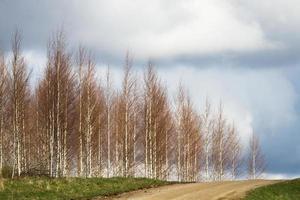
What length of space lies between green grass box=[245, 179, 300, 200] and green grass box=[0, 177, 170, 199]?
6534mm

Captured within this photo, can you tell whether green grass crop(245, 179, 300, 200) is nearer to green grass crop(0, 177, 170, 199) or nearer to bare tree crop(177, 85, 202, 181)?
green grass crop(0, 177, 170, 199)

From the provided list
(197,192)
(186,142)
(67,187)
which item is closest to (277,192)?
(197,192)

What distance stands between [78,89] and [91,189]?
17546mm

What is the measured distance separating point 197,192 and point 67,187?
683cm

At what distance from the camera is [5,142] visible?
54656 millimetres

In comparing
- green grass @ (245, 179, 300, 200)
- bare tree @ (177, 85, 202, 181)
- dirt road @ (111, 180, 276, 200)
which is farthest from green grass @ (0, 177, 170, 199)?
bare tree @ (177, 85, 202, 181)

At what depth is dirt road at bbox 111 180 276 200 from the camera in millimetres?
26152

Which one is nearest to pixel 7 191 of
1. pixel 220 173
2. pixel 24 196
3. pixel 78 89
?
pixel 24 196

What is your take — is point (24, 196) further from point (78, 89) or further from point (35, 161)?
point (35, 161)

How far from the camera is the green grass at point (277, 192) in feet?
89.6

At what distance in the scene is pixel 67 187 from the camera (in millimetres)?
29953

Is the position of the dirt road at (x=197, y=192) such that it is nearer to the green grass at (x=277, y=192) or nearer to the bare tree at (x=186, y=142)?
the green grass at (x=277, y=192)

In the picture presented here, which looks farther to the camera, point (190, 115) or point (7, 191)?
point (190, 115)

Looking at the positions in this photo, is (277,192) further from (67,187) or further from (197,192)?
(67,187)
